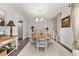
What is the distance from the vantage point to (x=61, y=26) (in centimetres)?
228

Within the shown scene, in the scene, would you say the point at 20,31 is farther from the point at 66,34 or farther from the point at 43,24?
the point at 66,34

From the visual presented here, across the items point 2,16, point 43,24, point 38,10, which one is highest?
point 38,10

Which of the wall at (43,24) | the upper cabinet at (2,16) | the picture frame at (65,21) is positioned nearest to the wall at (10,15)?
the upper cabinet at (2,16)

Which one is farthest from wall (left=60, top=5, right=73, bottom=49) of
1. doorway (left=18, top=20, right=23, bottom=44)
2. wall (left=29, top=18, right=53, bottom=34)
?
doorway (left=18, top=20, right=23, bottom=44)

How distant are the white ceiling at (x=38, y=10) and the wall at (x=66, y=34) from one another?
0.11 metres

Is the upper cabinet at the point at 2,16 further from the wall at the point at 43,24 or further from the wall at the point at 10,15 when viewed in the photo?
the wall at the point at 43,24

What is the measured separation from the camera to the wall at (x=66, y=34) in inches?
81.2

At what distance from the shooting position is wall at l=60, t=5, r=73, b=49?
→ 2.06 meters

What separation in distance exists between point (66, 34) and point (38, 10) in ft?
2.67

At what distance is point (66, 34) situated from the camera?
7.32ft

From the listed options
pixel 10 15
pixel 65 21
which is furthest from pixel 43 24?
pixel 10 15

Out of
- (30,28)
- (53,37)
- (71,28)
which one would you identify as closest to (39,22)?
(30,28)

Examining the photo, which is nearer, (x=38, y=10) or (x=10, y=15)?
(x=10, y=15)

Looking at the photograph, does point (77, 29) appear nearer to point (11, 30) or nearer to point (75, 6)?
point (75, 6)
